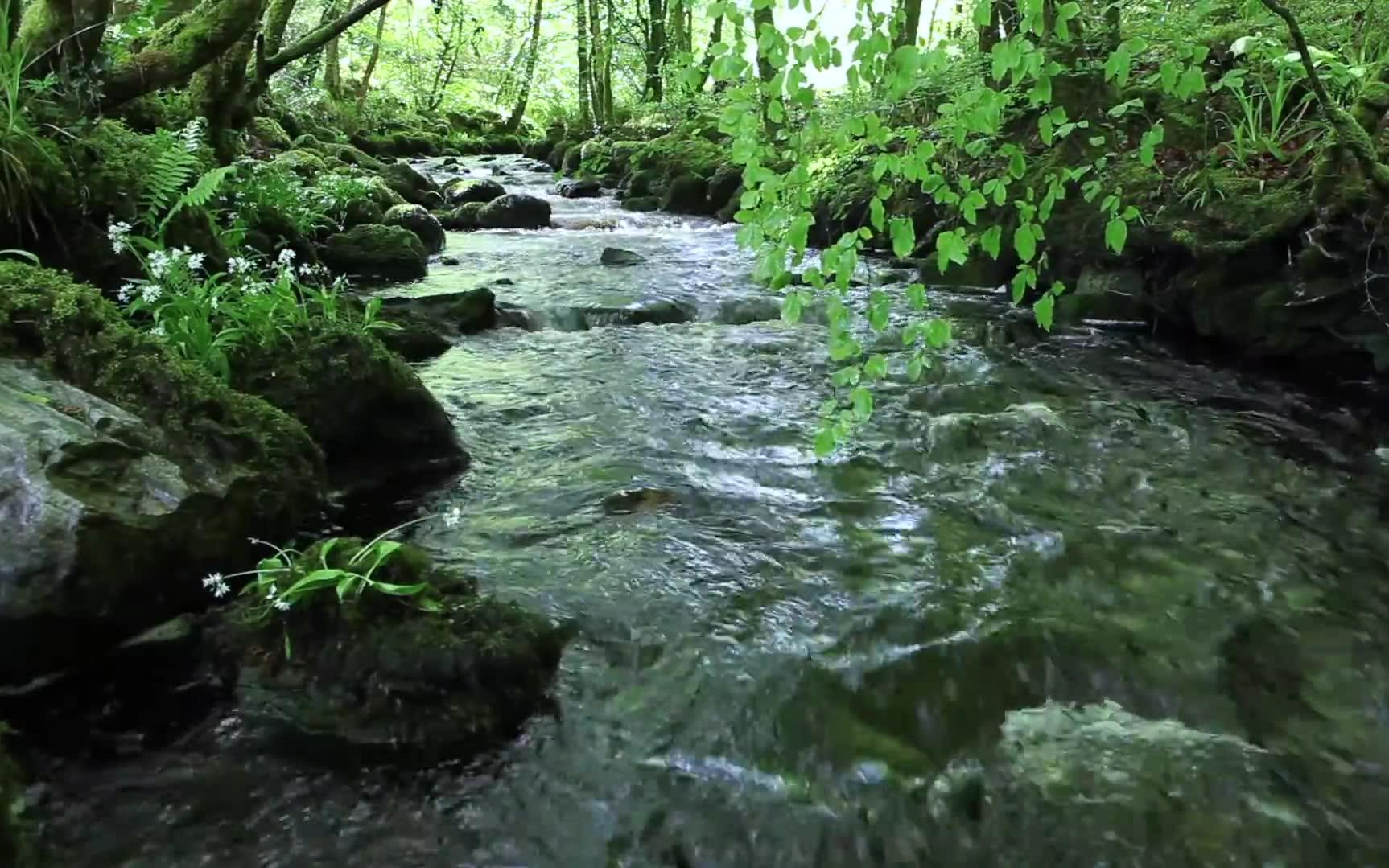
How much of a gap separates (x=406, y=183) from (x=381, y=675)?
1267cm

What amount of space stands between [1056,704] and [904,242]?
172cm

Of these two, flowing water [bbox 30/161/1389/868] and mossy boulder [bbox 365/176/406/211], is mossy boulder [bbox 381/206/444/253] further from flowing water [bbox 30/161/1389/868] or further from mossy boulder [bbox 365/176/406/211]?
flowing water [bbox 30/161/1389/868]

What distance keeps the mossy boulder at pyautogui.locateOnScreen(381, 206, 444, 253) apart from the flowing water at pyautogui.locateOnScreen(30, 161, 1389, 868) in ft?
A: 15.2

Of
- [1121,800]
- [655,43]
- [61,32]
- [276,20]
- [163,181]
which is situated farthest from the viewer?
[655,43]

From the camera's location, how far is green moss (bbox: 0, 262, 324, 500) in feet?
11.2

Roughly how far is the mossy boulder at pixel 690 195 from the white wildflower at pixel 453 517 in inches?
443

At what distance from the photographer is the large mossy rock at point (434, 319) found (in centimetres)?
655

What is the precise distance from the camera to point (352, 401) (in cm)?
448

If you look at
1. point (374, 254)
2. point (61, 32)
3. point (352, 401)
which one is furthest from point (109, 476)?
point (374, 254)

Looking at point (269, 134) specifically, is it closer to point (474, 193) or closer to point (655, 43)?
point (474, 193)

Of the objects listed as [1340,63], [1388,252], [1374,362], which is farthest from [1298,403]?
[1340,63]

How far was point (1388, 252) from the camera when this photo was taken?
5.11 m

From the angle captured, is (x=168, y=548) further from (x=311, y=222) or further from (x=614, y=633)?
(x=311, y=222)

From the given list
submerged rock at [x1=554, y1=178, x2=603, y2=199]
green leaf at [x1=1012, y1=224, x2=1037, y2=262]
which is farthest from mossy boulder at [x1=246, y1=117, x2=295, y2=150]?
green leaf at [x1=1012, y1=224, x2=1037, y2=262]
